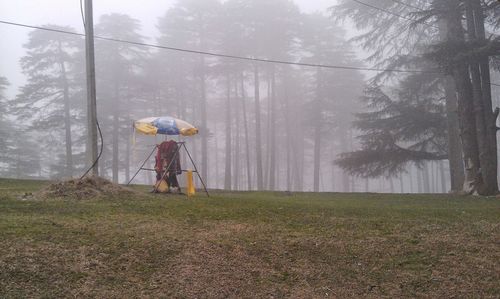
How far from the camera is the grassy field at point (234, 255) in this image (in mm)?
3736

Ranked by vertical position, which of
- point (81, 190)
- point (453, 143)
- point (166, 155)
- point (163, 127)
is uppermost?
point (453, 143)

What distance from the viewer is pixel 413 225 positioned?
6117 mm

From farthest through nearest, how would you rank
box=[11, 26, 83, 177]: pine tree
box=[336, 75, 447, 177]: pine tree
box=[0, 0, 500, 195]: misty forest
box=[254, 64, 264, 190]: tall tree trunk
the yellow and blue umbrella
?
box=[11, 26, 83, 177]: pine tree
box=[254, 64, 264, 190]: tall tree trunk
box=[0, 0, 500, 195]: misty forest
box=[336, 75, 447, 177]: pine tree
the yellow and blue umbrella

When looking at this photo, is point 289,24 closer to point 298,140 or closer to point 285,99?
Answer: point 285,99

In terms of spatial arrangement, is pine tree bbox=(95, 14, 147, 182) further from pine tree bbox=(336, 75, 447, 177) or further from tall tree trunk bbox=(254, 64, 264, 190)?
pine tree bbox=(336, 75, 447, 177)

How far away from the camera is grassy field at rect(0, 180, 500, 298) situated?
374cm

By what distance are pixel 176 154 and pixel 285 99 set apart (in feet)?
101

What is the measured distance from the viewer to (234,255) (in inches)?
178

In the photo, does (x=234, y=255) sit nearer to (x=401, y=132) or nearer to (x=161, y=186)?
(x=161, y=186)

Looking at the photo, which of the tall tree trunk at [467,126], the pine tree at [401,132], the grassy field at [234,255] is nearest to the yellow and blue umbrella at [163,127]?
the grassy field at [234,255]

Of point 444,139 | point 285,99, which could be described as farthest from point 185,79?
point 444,139

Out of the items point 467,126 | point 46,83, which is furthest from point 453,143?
point 46,83

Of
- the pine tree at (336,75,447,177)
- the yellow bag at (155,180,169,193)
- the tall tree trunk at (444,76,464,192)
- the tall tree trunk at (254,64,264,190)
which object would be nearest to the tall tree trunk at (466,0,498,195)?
the tall tree trunk at (444,76,464,192)

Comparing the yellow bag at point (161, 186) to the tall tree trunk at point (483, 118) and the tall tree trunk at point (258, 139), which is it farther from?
the tall tree trunk at point (258, 139)
